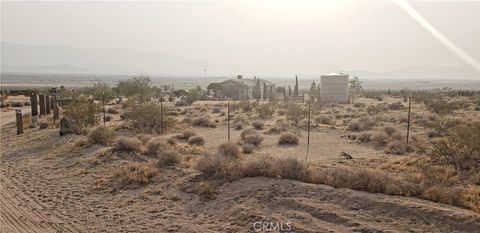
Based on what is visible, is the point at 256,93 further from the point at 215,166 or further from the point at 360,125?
the point at 215,166

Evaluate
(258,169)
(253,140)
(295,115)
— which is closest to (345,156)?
(253,140)

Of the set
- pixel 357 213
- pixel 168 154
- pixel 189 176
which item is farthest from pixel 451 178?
pixel 168 154

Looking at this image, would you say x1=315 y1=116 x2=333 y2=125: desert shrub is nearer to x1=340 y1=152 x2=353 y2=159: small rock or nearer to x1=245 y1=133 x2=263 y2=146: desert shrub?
x1=245 y1=133 x2=263 y2=146: desert shrub

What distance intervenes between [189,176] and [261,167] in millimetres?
2407

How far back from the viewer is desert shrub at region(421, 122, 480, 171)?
13.8 metres

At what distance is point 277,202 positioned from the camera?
412 inches

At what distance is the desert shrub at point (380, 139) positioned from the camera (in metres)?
21.7

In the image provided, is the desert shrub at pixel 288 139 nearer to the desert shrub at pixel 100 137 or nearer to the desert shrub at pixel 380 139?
the desert shrub at pixel 380 139

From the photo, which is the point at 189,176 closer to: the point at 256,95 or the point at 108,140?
the point at 108,140

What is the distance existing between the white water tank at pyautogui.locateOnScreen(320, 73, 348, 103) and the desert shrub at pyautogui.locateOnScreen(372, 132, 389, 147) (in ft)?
129

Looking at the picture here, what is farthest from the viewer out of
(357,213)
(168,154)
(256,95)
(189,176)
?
(256,95)

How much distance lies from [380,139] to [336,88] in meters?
40.4

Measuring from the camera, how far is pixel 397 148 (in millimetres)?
19109

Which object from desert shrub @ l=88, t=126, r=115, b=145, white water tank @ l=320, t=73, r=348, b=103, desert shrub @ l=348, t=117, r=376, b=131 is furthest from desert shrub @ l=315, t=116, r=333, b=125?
white water tank @ l=320, t=73, r=348, b=103
